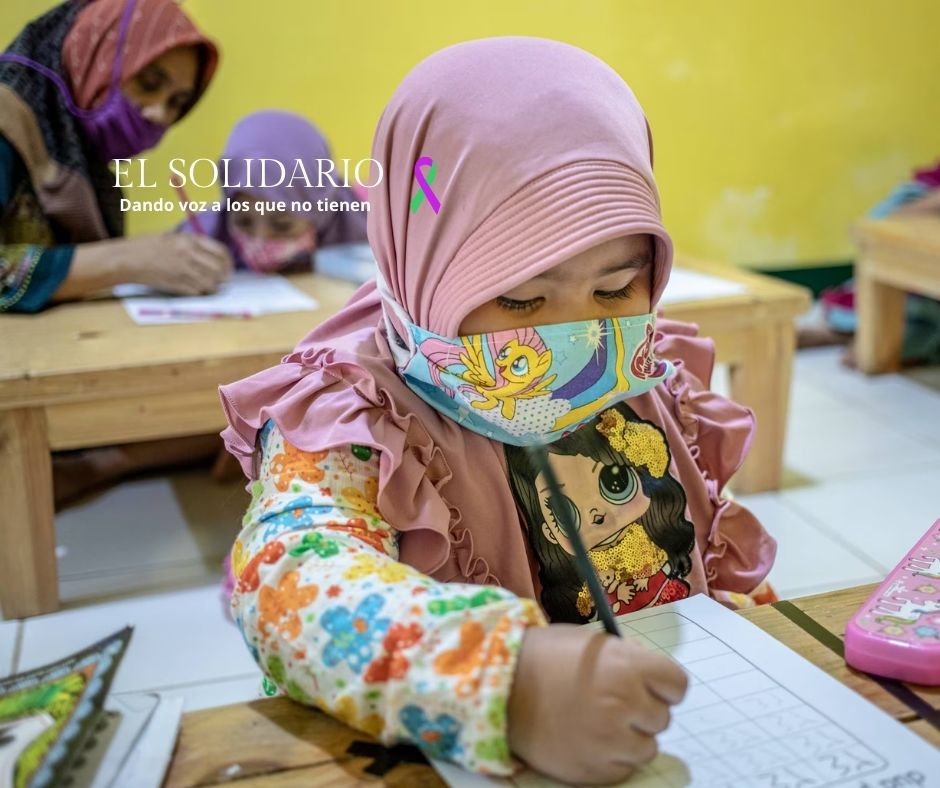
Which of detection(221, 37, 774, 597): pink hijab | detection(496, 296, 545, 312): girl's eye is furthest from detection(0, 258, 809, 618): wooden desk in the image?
detection(496, 296, 545, 312): girl's eye

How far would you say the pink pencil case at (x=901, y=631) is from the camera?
59cm

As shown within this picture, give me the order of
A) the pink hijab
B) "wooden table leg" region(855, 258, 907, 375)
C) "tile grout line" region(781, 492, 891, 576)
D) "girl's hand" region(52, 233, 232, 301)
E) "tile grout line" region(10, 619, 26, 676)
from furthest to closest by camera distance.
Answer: "wooden table leg" region(855, 258, 907, 375) < "girl's hand" region(52, 233, 232, 301) < "tile grout line" region(781, 492, 891, 576) < "tile grout line" region(10, 619, 26, 676) < the pink hijab

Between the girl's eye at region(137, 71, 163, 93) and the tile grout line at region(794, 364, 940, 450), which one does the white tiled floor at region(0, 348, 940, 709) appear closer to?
the tile grout line at region(794, 364, 940, 450)

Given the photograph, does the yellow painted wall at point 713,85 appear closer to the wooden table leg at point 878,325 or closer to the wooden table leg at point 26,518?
the wooden table leg at point 878,325

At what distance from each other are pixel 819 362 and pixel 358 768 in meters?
2.58

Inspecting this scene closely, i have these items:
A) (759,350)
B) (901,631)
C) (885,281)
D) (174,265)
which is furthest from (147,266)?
(885,281)

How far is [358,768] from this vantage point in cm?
55

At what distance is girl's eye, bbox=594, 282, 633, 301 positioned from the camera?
2.56 feet

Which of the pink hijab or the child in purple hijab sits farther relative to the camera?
the child in purple hijab

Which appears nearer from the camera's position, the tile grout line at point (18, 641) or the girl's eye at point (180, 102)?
the tile grout line at point (18, 641)

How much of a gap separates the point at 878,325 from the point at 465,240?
2.29 meters

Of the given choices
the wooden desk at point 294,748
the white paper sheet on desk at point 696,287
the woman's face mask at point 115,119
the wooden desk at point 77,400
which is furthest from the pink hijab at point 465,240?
the woman's face mask at point 115,119

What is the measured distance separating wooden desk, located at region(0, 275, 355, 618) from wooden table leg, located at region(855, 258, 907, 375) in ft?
5.61

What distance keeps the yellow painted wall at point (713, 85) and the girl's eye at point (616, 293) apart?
141 centimetres
